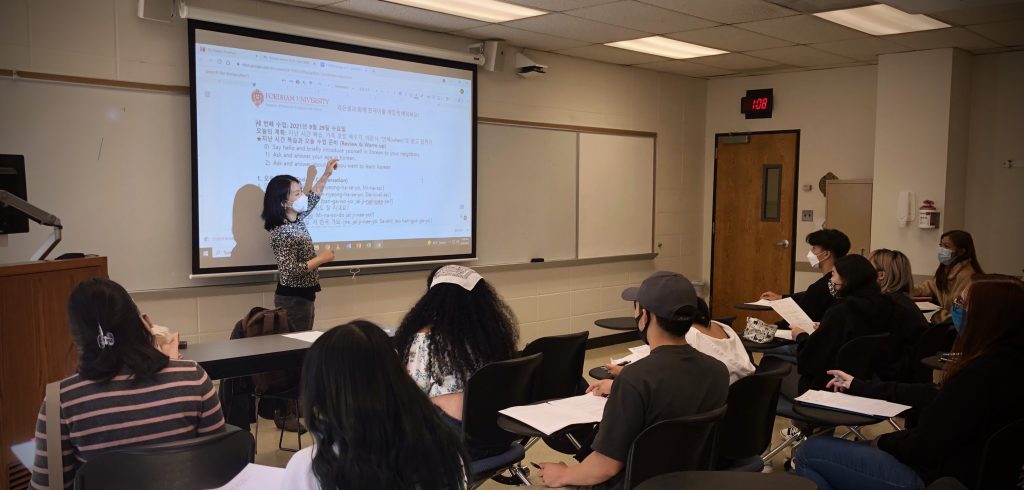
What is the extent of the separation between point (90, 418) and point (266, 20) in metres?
3.05

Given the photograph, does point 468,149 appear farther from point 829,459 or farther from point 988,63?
point 988,63

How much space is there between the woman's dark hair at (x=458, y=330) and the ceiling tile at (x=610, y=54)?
12.3 feet

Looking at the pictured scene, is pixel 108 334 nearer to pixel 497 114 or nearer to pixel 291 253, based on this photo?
pixel 291 253

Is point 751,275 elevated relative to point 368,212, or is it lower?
lower

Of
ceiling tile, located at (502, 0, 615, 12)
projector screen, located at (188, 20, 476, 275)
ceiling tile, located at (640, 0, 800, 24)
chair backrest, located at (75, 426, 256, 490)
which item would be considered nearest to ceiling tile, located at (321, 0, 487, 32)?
projector screen, located at (188, 20, 476, 275)

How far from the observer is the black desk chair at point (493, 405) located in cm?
245

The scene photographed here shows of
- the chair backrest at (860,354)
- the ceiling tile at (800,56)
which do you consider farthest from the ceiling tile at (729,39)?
the chair backrest at (860,354)

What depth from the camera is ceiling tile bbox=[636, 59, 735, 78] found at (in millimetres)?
6677

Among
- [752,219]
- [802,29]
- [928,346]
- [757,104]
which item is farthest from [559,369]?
[757,104]

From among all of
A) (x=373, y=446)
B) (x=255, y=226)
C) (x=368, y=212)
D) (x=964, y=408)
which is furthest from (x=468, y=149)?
(x=373, y=446)

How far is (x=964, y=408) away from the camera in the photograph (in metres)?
2.13

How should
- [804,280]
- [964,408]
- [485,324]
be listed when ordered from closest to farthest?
[964,408], [485,324], [804,280]

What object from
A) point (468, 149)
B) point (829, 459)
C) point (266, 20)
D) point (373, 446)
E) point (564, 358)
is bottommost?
point (829, 459)

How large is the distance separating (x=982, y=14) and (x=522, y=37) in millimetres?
3043
